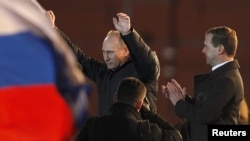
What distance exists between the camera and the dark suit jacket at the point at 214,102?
16.6 ft

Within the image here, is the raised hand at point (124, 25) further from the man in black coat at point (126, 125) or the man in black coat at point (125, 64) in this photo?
the man in black coat at point (126, 125)

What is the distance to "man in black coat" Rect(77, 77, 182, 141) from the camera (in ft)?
15.8

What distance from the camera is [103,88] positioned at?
18.5ft

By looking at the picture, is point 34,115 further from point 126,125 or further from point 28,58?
point 126,125

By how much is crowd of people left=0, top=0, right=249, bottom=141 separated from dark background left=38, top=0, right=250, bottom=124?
3.15 metres

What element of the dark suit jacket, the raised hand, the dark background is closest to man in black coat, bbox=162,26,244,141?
the dark suit jacket

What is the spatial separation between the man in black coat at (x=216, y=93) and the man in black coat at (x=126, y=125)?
0.75 ft

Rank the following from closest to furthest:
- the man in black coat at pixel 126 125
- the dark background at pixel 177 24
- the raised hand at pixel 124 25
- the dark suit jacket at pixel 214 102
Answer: the man in black coat at pixel 126 125
the dark suit jacket at pixel 214 102
the raised hand at pixel 124 25
the dark background at pixel 177 24

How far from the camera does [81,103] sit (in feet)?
10.9

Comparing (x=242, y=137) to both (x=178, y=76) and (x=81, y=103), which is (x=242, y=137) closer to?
(x=81, y=103)

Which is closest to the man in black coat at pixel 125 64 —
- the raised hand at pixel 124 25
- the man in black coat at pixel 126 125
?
the raised hand at pixel 124 25

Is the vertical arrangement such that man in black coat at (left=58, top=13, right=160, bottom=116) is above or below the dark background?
above

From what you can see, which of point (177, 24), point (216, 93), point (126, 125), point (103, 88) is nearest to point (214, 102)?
point (216, 93)

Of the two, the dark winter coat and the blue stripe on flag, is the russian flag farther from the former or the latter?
the dark winter coat
